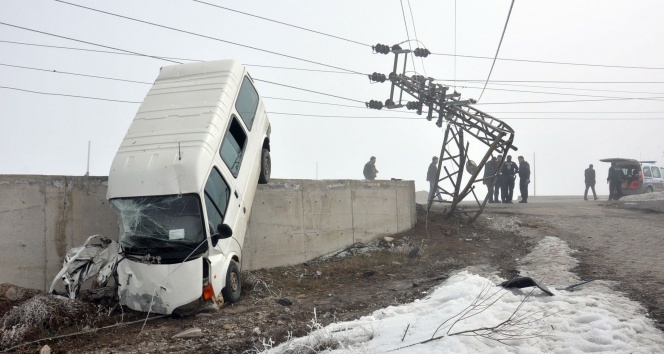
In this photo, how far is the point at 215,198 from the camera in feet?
29.8

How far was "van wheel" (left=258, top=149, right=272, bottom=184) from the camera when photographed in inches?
464

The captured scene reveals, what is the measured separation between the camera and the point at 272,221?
41.4ft

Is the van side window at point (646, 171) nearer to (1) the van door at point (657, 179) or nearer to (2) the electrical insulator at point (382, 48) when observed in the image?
(1) the van door at point (657, 179)

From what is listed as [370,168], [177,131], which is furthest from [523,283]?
[370,168]

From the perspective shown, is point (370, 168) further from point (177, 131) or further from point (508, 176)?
point (177, 131)

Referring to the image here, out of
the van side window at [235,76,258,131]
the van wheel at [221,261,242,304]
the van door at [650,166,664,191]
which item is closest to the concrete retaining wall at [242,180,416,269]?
the van side window at [235,76,258,131]

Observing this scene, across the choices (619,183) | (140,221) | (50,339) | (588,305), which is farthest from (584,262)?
(619,183)

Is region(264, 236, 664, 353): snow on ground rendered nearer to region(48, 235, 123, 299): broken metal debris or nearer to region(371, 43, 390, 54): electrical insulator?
region(48, 235, 123, 299): broken metal debris

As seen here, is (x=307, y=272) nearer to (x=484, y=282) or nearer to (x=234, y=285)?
(x=234, y=285)

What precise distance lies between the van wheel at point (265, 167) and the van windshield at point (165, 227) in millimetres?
3165

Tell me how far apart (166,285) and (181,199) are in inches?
48.7

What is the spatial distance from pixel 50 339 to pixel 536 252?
909 centimetres

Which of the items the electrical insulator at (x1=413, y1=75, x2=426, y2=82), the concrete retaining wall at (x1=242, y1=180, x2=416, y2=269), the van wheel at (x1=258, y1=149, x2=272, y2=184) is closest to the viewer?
the van wheel at (x1=258, y1=149, x2=272, y2=184)

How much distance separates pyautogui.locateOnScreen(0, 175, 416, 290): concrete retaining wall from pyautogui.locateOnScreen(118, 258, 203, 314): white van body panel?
2672mm
